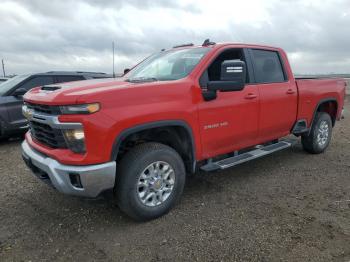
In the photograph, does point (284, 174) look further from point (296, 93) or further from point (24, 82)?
point (24, 82)

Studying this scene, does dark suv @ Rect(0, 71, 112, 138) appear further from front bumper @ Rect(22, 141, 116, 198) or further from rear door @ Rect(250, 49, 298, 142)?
rear door @ Rect(250, 49, 298, 142)

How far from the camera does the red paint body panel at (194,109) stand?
3.07 meters

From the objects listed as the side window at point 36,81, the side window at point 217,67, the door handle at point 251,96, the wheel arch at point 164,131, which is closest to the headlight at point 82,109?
the wheel arch at point 164,131

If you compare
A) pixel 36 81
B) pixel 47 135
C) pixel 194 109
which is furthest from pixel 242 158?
pixel 36 81

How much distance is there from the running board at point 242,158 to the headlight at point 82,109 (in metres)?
1.63

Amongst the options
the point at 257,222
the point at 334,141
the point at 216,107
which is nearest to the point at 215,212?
the point at 257,222

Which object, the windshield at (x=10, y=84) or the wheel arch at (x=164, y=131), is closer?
the wheel arch at (x=164, y=131)

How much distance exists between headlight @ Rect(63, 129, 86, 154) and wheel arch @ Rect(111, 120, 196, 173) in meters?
0.30

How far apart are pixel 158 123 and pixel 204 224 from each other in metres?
1.19

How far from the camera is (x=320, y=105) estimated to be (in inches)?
243

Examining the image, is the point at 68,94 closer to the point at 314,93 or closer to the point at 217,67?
the point at 217,67

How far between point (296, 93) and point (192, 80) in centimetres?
234

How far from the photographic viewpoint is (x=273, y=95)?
→ 15.9 ft

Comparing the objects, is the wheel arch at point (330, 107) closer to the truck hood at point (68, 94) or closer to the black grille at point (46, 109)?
the truck hood at point (68, 94)
